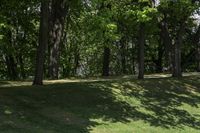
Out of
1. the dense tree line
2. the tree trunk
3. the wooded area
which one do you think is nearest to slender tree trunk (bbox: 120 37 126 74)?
the dense tree line

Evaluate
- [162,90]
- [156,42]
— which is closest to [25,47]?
[156,42]

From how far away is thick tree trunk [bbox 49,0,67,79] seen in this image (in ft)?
91.3

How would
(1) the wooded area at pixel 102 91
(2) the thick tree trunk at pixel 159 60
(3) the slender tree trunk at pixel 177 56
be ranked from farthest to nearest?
(2) the thick tree trunk at pixel 159 60 → (3) the slender tree trunk at pixel 177 56 → (1) the wooded area at pixel 102 91

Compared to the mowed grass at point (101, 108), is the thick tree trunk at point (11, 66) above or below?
above

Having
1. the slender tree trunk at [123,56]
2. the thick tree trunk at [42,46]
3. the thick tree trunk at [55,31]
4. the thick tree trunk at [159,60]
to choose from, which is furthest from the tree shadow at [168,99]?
the slender tree trunk at [123,56]

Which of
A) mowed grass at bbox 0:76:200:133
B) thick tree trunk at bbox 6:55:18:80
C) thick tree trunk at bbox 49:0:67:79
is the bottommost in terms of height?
mowed grass at bbox 0:76:200:133

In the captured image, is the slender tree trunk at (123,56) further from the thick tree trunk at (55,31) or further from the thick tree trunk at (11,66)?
the thick tree trunk at (55,31)

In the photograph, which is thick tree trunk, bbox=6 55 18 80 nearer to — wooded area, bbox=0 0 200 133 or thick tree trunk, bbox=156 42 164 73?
wooded area, bbox=0 0 200 133

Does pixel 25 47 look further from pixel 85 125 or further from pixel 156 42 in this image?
pixel 85 125

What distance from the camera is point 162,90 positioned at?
23594 millimetres

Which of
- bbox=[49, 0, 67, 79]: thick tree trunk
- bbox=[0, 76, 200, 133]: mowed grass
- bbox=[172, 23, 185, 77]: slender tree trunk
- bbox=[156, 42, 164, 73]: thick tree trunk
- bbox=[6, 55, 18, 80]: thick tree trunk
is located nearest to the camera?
bbox=[0, 76, 200, 133]: mowed grass

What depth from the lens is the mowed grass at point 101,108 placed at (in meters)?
15.6

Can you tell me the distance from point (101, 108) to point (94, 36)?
257 inches

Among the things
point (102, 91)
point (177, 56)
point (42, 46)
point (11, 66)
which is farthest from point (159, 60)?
point (42, 46)
